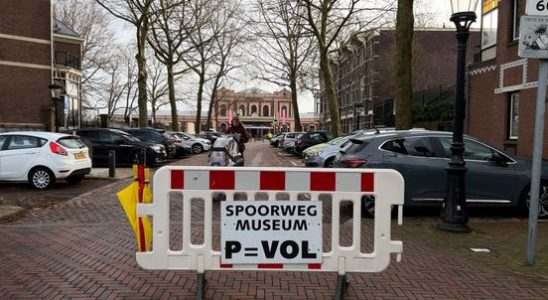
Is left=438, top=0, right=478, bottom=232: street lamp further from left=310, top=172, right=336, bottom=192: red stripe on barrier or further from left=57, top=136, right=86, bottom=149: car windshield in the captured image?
left=57, top=136, right=86, bottom=149: car windshield

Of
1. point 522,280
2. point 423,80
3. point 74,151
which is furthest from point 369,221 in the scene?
point 423,80

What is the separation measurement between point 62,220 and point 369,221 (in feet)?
17.3

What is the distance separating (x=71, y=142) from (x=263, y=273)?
9.81 m

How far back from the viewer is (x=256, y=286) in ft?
17.6

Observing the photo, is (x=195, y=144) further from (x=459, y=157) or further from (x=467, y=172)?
(x=459, y=157)

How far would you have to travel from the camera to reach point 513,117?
58.3 ft

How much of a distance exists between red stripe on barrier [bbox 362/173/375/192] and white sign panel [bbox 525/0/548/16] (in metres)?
3.14

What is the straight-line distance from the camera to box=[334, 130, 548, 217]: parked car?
9.33 metres

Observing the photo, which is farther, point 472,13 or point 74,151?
point 74,151

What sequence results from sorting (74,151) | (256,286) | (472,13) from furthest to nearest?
(74,151)
(472,13)
(256,286)

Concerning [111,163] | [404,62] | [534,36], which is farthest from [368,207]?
[111,163]

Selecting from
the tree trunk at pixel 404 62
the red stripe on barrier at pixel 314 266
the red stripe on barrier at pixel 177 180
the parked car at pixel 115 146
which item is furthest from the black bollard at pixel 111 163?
the red stripe on barrier at pixel 314 266

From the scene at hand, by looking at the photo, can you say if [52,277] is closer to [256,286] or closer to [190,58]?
[256,286]

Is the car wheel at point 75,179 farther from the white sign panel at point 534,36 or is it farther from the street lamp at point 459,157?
the white sign panel at point 534,36
